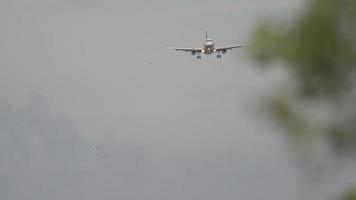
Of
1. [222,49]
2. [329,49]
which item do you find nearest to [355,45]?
[329,49]

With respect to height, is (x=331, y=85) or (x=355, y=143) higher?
(x=331, y=85)

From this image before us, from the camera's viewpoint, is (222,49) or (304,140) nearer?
(304,140)

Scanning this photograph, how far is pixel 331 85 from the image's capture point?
65.9ft

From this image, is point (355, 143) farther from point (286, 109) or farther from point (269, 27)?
point (269, 27)

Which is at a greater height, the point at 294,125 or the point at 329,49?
the point at 329,49

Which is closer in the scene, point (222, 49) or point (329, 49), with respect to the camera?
point (329, 49)

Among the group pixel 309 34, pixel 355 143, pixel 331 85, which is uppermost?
pixel 309 34

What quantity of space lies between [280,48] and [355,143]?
2.89 meters

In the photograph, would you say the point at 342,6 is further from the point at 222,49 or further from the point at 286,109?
the point at 222,49

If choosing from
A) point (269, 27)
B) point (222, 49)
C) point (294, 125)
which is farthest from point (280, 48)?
point (222, 49)

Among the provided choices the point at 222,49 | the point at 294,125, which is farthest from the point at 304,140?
the point at 222,49

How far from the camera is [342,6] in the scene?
20.3m

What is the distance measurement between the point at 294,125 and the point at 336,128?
Result: 1016 mm

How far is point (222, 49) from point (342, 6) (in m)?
106
